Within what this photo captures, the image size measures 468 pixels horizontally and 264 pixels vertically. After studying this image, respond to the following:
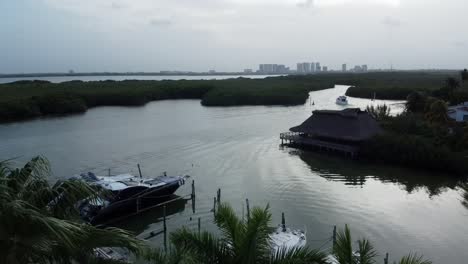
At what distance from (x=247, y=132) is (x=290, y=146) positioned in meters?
7.72

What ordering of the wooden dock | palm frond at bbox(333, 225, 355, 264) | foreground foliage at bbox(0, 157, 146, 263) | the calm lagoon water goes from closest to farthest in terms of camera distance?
foreground foliage at bbox(0, 157, 146, 263) < palm frond at bbox(333, 225, 355, 264) < the calm lagoon water < the wooden dock

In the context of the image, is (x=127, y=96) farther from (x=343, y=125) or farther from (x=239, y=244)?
(x=239, y=244)

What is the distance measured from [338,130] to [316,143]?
2.13 metres

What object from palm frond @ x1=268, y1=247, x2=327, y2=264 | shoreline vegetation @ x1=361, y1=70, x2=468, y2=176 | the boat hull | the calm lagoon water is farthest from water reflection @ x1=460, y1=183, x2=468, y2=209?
palm frond @ x1=268, y1=247, x2=327, y2=264

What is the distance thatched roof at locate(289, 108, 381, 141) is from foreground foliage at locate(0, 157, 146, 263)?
28248 mm

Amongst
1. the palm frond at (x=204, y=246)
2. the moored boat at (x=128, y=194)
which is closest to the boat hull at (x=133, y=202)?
the moored boat at (x=128, y=194)

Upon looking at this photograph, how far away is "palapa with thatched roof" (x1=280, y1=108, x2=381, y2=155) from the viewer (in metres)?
31.9

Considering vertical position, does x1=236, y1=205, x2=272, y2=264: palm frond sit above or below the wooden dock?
above

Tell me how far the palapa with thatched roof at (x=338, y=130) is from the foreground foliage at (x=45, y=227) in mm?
27900

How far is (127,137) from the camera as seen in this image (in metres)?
40.4

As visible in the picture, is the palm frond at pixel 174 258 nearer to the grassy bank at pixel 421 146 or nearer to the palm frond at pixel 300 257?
the palm frond at pixel 300 257

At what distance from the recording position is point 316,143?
3428 centimetres

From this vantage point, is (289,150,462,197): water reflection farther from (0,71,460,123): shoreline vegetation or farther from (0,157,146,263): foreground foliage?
(0,71,460,123): shoreline vegetation

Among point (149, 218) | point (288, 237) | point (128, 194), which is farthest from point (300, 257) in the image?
point (128, 194)
